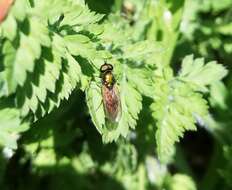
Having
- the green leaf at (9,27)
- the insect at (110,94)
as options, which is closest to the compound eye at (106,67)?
the insect at (110,94)

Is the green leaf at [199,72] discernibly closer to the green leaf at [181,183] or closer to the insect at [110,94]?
the insect at [110,94]

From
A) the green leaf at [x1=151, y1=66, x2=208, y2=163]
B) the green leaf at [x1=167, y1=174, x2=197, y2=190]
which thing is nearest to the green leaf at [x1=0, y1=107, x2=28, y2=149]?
the green leaf at [x1=151, y1=66, x2=208, y2=163]

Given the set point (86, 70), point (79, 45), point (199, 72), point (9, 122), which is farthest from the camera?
Result: point (199, 72)

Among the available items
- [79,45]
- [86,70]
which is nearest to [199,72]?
[86,70]

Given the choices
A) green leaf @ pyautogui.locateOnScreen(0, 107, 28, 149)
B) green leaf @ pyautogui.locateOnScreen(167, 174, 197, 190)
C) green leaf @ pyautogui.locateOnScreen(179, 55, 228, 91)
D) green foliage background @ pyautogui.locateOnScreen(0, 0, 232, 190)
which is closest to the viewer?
green foliage background @ pyautogui.locateOnScreen(0, 0, 232, 190)

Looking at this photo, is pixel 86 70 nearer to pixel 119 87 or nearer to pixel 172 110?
pixel 119 87

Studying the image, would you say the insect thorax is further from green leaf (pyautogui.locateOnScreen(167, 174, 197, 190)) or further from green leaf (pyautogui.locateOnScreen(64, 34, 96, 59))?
green leaf (pyautogui.locateOnScreen(167, 174, 197, 190))

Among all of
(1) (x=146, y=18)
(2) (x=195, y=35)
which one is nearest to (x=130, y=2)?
(1) (x=146, y=18)

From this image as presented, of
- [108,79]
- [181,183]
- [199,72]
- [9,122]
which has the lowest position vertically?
[181,183]
